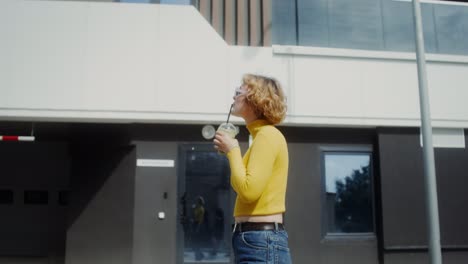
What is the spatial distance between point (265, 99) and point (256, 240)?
0.62m

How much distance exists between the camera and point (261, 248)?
6.16ft

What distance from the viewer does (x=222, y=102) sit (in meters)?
8.29

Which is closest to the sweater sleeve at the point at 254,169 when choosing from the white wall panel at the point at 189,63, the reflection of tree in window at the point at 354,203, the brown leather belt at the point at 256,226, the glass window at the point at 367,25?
the brown leather belt at the point at 256,226

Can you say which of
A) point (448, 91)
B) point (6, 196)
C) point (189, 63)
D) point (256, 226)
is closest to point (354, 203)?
point (448, 91)

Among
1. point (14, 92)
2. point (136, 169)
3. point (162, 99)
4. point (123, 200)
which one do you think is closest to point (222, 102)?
point (162, 99)

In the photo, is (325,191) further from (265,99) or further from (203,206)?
(265,99)

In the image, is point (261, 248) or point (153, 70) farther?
point (153, 70)

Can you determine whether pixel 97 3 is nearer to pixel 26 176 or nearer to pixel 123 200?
pixel 123 200

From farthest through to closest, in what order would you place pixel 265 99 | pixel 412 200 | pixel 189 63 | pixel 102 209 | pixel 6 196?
pixel 6 196 < pixel 412 200 < pixel 102 209 < pixel 189 63 < pixel 265 99

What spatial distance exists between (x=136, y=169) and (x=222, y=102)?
195 cm

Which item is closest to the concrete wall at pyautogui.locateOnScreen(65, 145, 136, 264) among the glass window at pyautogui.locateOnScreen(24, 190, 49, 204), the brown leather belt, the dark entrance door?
the dark entrance door

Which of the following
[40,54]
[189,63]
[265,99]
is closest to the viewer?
[265,99]

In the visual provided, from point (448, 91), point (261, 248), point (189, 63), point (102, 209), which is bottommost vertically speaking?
point (261, 248)

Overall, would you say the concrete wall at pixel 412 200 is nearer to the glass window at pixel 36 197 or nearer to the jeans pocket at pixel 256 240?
the glass window at pixel 36 197
